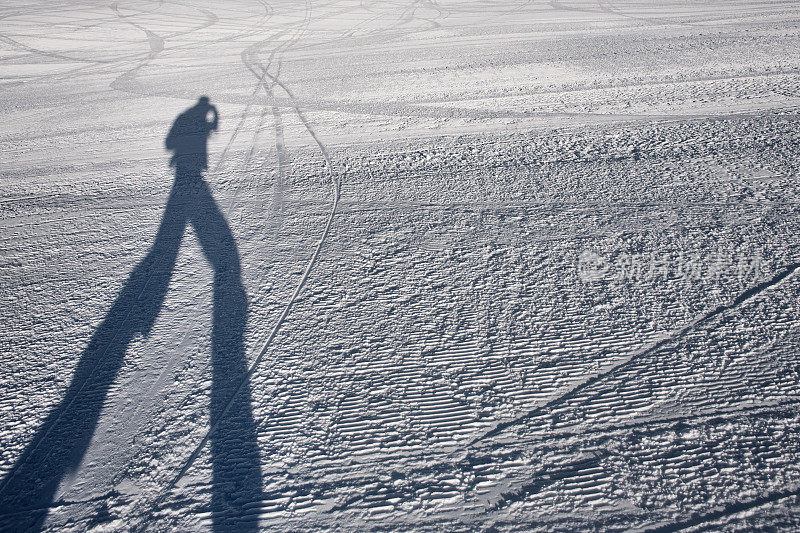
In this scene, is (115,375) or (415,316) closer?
(115,375)

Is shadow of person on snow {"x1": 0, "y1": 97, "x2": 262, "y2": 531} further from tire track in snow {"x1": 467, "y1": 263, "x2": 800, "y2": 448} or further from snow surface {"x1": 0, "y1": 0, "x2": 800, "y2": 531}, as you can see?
tire track in snow {"x1": 467, "y1": 263, "x2": 800, "y2": 448}

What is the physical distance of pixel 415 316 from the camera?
278 cm

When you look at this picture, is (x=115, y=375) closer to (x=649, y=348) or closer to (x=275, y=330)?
(x=275, y=330)

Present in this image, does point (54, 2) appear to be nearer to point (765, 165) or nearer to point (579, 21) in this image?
point (579, 21)

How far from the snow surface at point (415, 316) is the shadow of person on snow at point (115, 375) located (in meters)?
0.01

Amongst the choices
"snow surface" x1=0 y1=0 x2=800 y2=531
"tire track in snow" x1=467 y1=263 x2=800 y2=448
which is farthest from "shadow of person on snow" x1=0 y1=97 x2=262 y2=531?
"tire track in snow" x1=467 y1=263 x2=800 y2=448

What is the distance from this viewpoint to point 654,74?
21.8ft

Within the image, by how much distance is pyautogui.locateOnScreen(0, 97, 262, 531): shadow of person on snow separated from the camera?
196cm

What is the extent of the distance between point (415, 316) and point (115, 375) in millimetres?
1471

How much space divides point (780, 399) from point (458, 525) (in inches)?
57.1

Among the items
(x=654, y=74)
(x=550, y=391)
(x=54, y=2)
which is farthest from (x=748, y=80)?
(x=54, y=2)

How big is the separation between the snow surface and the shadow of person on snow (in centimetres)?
→ 1

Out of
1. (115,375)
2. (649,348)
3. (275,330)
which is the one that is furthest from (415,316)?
(115,375)

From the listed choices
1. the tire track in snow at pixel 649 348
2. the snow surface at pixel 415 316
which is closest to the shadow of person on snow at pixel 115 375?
the snow surface at pixel 415 316
